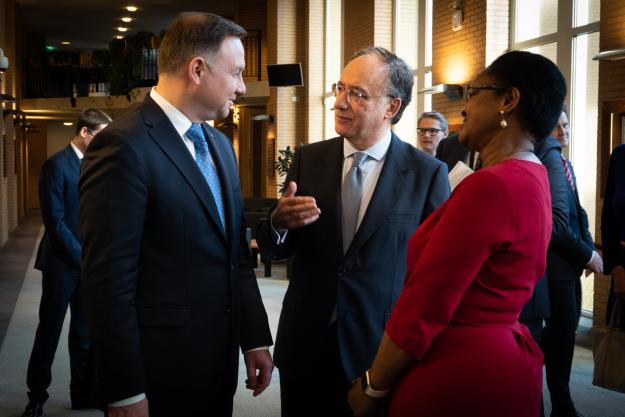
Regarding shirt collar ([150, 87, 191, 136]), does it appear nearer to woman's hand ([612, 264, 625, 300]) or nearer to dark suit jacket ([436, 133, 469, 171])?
woman's hand ([612, 264, 625, 300])

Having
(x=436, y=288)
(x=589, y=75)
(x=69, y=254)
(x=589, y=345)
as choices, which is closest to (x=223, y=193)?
(x=436, y=288)

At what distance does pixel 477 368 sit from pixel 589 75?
6615mm

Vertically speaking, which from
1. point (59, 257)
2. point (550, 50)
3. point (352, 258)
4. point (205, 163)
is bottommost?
point (59, 257)

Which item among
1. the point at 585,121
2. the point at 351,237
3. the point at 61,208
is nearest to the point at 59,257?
the point at 61,208

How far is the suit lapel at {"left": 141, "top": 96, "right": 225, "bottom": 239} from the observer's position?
7.06ft

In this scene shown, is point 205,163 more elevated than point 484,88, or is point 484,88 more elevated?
point 484,88

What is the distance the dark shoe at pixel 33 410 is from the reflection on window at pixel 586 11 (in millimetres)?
6202

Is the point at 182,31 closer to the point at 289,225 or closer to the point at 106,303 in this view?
the point at 289,225

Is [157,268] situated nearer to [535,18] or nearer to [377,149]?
[377,149]

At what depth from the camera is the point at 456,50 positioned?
10094 millimetres

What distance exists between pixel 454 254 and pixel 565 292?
9.11 feet

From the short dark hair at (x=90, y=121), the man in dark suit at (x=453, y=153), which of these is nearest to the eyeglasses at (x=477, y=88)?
the short dark hair at (x=90, y=121)

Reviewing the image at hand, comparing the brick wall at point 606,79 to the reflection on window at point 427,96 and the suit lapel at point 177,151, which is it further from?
the suit lapel at point 177,151

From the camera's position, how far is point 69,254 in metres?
4.45
